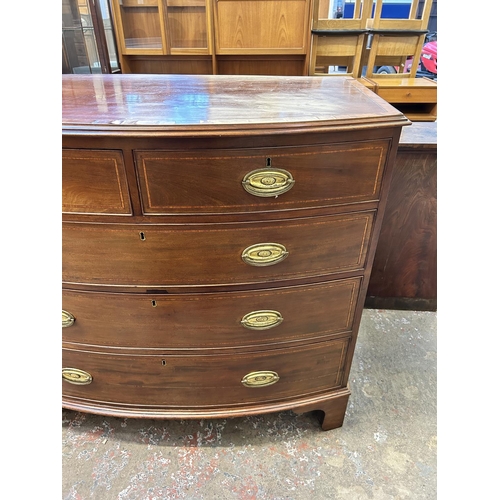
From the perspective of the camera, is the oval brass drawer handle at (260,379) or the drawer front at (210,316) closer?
the drawer front at (210,316)

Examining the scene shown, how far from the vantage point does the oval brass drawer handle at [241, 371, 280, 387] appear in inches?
40.5

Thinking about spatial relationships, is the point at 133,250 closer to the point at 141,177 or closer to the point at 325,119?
the point at 141,177

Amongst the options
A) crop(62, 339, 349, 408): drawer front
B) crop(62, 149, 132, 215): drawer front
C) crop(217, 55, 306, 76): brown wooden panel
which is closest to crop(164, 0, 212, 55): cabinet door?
crop(217, 55, 306, 76): brown wooden panel

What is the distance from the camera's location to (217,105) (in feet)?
2.59

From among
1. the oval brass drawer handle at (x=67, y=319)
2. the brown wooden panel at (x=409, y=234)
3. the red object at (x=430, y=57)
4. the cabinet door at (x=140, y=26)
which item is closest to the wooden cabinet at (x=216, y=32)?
the cabinet door at (x=140, y=26)

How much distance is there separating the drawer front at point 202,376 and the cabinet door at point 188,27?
217 centimetres

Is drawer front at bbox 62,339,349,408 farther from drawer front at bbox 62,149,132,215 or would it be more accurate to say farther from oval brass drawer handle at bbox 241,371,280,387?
drawer front at bbox 62,149,132,215

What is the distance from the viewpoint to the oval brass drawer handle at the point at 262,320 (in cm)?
91

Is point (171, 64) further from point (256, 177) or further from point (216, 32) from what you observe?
point (256, 177)

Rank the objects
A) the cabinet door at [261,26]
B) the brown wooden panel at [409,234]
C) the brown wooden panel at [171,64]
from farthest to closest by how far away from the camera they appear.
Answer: the brown wooden panel at [171,64] → the cabinet door at [261,26] → the brown wooden panel at [409,234]

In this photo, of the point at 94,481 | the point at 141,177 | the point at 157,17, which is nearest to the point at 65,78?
the point at 141,177

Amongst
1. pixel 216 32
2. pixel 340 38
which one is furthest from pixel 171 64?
pixel 340 38

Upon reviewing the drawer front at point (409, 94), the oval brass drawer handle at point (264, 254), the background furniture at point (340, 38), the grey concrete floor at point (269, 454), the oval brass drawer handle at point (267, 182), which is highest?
the background furniture at point (340, 38)

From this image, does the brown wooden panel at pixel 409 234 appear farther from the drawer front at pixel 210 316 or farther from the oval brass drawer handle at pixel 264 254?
the oval brass drawer handle at pixel 264 254
